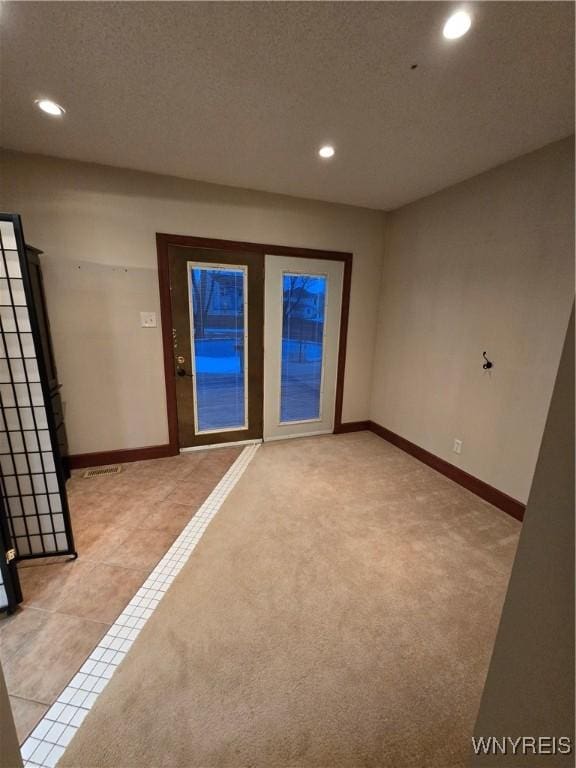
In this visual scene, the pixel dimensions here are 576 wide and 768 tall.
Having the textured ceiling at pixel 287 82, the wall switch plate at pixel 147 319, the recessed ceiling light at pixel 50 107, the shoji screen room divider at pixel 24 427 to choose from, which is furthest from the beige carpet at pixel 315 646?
the recessed ceiling light at pixel 50 107

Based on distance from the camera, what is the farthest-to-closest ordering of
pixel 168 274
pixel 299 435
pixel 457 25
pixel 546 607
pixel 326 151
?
1. pixel 299 435
2. pixel 168 274
3. pixel 326 151
4. pixel 457 25
5. pixel 546 607

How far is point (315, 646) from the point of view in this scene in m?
1.33

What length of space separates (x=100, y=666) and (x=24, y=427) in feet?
3.73

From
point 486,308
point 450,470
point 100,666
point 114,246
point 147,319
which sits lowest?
point 100,666

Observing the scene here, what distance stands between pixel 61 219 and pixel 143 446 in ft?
6.53

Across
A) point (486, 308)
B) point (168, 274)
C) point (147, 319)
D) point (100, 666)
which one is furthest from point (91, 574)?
point (486, 308)

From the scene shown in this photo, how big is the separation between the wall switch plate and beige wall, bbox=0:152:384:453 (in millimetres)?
40

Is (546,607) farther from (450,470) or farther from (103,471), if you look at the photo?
(103,471)

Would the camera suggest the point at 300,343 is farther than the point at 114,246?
Yes

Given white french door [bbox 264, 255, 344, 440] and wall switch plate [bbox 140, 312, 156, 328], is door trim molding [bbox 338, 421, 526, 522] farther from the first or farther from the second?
wall switch plate [bbox 140, 312, 156, 328]

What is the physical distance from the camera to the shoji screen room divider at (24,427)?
1373mm

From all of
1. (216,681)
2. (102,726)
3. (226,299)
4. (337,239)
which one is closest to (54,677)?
(102,726)

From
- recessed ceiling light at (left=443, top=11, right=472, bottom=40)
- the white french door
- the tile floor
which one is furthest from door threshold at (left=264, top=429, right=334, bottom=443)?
recessed ceiling light at (left=443, top=11, right=472, bottom=40)

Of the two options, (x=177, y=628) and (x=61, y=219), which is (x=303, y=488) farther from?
(x=61, y=219)
